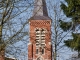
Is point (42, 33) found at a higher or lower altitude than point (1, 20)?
lower

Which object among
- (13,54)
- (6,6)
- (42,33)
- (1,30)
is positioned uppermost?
Result: (6,6)

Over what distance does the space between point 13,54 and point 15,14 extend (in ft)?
5.78

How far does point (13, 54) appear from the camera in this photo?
14.8 meters

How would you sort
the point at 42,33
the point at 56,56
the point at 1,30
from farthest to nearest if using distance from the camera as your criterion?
the point at 42,33
the point at 56,56
the point at 1,30

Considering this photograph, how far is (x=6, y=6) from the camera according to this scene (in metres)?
14.2

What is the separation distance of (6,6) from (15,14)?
0.71m

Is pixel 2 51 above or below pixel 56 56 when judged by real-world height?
above

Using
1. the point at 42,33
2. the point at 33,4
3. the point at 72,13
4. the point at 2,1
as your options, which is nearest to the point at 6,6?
the point at 2,1

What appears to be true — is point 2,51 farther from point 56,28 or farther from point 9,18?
point 56,28

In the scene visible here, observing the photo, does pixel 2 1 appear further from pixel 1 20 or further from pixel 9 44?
pixel 9 44

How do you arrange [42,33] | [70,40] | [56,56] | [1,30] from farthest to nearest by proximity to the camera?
[42,33] < [70,40] < [56,56] < [1,30]

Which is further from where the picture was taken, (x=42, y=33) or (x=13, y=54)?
(x=42, y=33)

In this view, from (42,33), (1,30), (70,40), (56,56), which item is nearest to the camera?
(1,30)

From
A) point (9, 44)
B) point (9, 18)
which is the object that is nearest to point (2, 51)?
point (9, 44)
